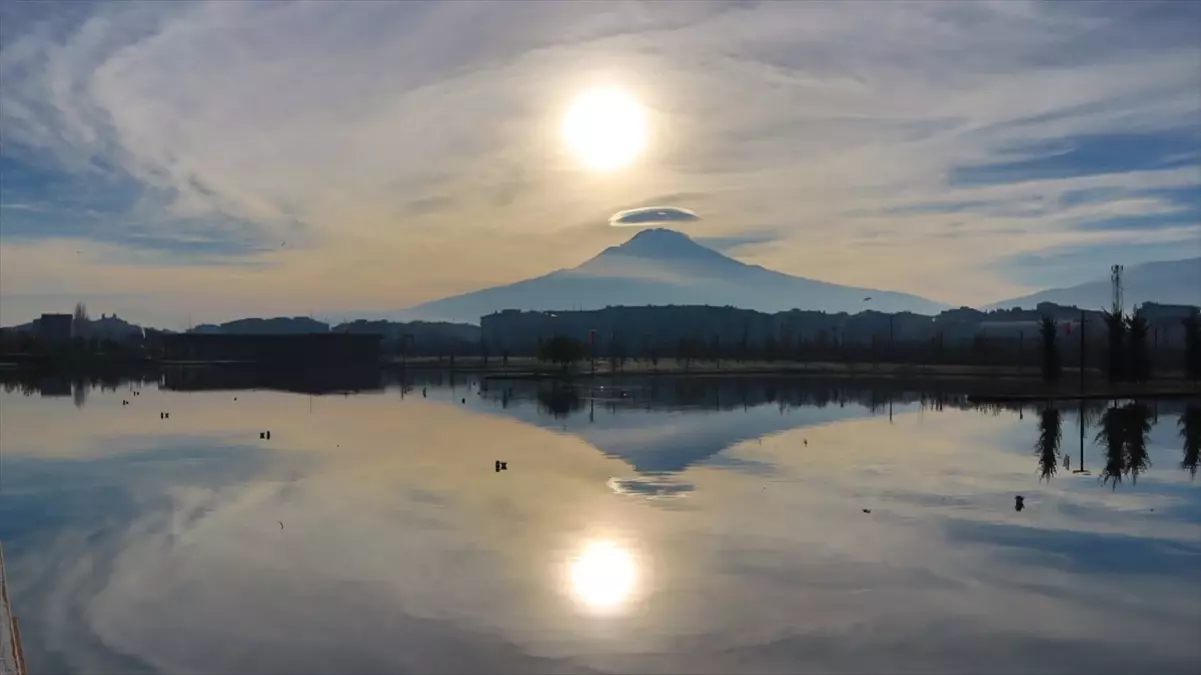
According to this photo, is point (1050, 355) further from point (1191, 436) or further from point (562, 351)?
point (562, 351)

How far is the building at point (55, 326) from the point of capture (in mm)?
176750

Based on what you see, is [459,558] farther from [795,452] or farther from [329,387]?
[329,387]

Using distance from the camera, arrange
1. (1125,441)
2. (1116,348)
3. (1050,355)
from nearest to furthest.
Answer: (1125,441)
(1116,348)
(1050,355)

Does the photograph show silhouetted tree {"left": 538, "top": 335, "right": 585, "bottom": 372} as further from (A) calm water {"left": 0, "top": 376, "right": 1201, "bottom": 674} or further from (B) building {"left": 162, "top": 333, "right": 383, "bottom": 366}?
(A) calm water {"left": 0, "top": 376, "right": 1201, "bottom": 674}

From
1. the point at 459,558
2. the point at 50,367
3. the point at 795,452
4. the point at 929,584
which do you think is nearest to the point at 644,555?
the point at 459,558

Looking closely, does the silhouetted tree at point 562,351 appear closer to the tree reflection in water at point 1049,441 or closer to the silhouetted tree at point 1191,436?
the tree reflection in water at point 1049,441

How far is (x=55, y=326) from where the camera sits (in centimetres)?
18088

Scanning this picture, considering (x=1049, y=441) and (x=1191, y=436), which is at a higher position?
(x=1191, y=436)

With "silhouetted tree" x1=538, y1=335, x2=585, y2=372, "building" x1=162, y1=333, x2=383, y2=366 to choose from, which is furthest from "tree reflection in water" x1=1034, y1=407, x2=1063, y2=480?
"building" x1=162, y1=333, x2=383, y2=366

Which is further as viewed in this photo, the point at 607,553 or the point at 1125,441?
the point at 1125,441

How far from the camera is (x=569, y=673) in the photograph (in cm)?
1071

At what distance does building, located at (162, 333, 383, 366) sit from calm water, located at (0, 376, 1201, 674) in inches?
3066

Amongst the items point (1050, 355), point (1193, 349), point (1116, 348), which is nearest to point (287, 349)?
point (1050, 355)

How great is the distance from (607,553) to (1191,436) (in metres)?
24.9
